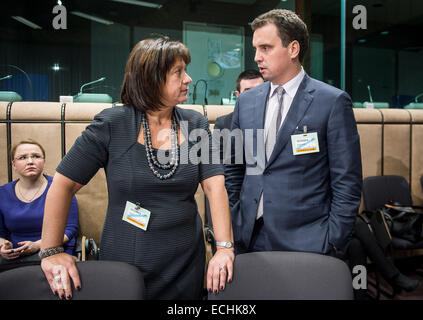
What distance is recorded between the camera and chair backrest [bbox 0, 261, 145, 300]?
76cm

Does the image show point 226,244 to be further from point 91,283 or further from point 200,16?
point 200,16

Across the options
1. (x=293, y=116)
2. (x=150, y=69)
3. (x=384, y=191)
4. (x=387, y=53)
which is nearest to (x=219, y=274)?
(x=150, y=69)

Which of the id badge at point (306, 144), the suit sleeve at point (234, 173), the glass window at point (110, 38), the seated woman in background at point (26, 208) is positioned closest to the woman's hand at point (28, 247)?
the seated woman in background at point (26, 208)

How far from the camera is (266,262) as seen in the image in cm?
87

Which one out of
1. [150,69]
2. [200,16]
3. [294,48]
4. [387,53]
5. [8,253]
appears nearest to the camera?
[150,69]

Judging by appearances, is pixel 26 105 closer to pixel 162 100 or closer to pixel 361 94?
pixel 162 100

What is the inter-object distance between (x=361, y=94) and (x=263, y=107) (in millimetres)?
4424

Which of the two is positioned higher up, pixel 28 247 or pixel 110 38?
pixel 110 38

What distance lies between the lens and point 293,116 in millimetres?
1327

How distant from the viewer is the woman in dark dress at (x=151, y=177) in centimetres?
91

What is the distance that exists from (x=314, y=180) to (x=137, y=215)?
0.75m

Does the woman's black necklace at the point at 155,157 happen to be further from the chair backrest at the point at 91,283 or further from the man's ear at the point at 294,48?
the man's ear at the point at 294,48

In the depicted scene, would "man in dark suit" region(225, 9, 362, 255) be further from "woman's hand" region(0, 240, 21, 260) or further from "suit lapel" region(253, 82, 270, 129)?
"woman's hand" region(0, 240, 21, 260)
